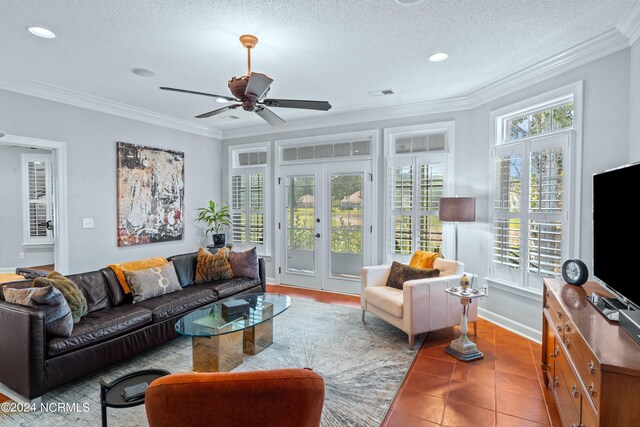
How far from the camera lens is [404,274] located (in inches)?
153

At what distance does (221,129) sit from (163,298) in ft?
12.5

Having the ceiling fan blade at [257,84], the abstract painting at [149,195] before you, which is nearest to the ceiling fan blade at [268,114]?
the ceiling fan blade at [257,84]

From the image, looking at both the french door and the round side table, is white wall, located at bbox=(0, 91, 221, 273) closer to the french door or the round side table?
the french door

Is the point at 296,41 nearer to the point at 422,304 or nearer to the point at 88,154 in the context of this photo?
the point at 422,304

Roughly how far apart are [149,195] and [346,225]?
3115mm

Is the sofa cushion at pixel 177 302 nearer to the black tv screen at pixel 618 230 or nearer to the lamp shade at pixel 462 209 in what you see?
the lamp shade at pixel 462 209

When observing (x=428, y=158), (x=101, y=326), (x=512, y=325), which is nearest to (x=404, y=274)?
(x=512, y=325)

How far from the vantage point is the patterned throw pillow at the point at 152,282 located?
3.41m

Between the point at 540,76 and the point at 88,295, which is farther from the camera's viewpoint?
the point at 540,76

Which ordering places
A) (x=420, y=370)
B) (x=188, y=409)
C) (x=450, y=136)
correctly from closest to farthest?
(x=188, y=409), (x=420, y=370), (x=450, y=136)

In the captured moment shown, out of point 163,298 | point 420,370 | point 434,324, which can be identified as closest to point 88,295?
point 163,298

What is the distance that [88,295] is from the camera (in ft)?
10.2

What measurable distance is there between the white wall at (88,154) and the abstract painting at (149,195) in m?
0.10

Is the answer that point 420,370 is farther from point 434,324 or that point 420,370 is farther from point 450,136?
point 450,136
